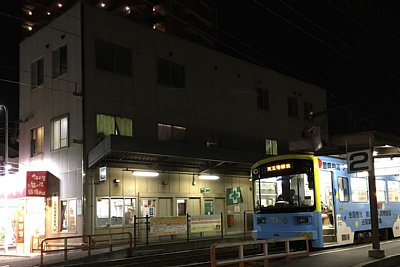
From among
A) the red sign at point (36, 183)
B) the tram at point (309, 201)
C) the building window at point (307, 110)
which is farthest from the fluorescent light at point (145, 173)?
the building window at point (307, 110)

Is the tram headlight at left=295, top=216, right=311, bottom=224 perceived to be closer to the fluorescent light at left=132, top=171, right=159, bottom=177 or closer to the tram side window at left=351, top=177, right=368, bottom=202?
the tram side window at left=351, top=177, right=368, bottom=202

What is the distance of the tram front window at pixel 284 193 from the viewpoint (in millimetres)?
16906

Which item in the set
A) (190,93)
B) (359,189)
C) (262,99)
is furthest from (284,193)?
(262,99)

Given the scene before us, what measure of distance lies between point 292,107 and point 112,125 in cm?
1829

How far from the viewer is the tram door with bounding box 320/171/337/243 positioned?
1727cm

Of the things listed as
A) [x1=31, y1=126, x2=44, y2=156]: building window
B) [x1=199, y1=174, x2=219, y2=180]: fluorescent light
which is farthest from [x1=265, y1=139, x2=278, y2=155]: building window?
[x1=31, y1=126, x2=44, y2=156]: building window

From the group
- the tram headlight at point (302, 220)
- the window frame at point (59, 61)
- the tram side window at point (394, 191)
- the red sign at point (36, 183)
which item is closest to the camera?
the tram headlight at point (302, 220)

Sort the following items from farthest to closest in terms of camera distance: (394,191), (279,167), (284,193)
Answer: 1. (394,191)
2. (279,167)
3. (284,193)

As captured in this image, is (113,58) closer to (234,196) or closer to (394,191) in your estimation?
(234,196)

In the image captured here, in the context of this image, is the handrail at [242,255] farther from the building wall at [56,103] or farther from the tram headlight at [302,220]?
the building wall at [56,103]

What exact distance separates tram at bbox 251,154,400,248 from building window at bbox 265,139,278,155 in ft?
57.6

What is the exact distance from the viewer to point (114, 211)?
85.3ft

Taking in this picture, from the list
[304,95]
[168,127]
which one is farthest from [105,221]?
[304,95]

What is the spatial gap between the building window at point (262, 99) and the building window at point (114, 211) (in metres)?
14.1
